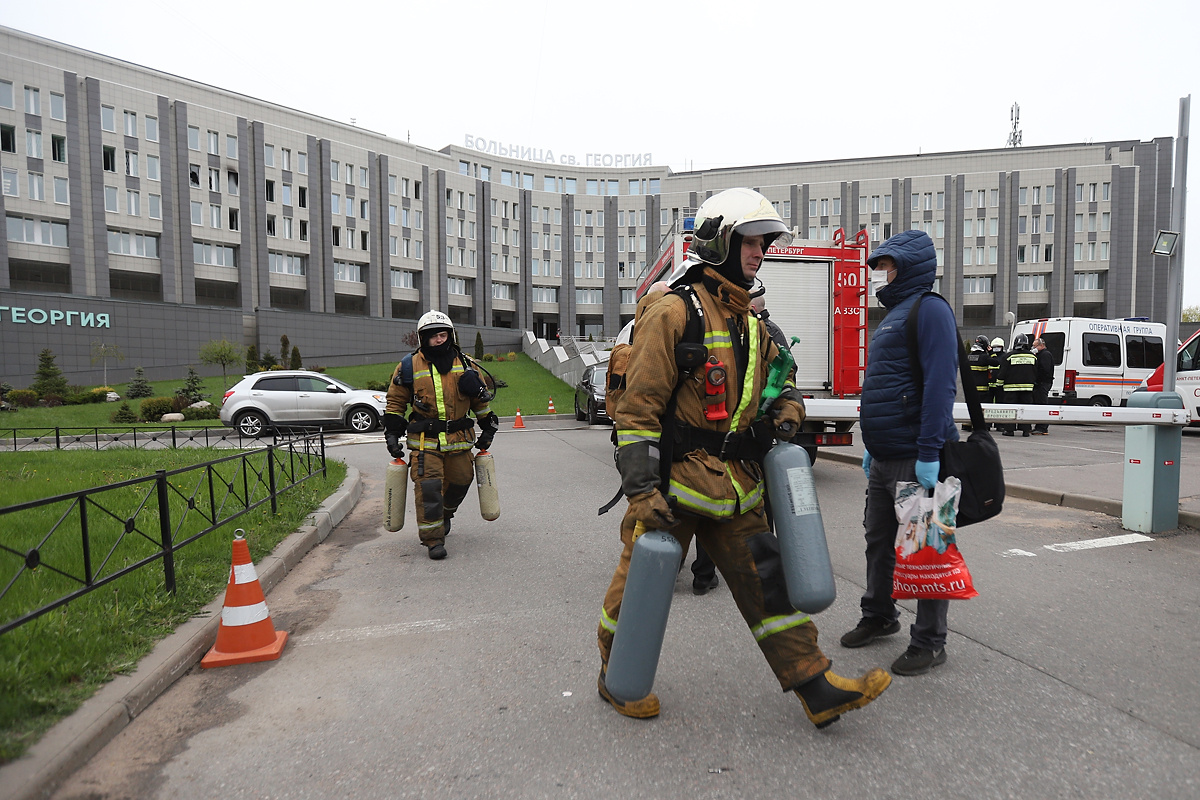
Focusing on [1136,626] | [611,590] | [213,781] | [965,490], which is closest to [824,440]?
[1136,626]

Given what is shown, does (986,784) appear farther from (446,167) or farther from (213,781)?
(446,167)

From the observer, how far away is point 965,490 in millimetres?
3146

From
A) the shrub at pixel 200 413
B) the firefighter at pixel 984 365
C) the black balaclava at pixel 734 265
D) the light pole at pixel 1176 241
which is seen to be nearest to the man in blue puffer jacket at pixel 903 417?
the black balaclava at pixel 734 265

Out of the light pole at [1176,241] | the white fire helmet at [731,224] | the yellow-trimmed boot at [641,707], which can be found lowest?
the yellow-trimmed boot at [641,707]

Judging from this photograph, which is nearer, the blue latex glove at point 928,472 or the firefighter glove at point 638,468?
the firefighter glove at point 638,468

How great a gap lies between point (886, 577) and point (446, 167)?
59.1 metres

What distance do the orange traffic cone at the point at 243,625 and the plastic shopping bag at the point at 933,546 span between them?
10.9 feet

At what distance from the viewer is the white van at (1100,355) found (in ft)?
58.7

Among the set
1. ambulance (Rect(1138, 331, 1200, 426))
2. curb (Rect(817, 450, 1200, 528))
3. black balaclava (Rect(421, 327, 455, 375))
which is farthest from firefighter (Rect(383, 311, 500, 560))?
ambulance (Rect(1138, 331, 1200, 426))

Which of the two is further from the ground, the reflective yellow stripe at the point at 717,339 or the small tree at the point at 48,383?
the reflective yellow stripe at the point at 717,339

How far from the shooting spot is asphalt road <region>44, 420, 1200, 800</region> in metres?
2.40

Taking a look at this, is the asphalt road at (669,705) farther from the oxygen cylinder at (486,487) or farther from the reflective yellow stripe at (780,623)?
the oxygen cylinder at (486,487)

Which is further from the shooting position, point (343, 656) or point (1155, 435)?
point (1155, 435)

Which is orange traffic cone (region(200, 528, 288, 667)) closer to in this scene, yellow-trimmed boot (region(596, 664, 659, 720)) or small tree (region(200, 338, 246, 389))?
yellow-trimmed boot (region(596, 664, 659, 720))
